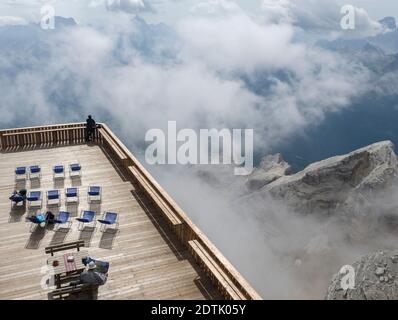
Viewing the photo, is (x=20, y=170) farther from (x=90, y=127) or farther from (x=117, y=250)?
(x=117, y=250)

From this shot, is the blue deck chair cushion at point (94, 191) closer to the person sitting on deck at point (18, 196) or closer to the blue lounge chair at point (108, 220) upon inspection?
the blue lounge chair at point (108, 220)

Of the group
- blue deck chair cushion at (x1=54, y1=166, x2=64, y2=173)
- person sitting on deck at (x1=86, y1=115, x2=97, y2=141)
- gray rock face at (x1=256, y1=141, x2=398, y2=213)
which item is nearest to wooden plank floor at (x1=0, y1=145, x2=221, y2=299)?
blue deck chair cushion at (x1=54, y1=166, x2=64, y2=173)

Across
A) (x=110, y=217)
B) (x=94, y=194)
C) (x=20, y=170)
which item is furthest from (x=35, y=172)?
(x=110, y=217)

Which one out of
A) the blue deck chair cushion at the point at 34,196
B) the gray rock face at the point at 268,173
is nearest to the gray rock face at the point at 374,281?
the blue deck chair cushion at the point at 34,196

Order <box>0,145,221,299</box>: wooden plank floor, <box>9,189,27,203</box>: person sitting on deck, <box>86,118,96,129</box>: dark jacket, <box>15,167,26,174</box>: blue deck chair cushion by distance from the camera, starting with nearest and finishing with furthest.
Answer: <box>0,145,221,299</box>: wooden plank floor
<box>9,189,27,203</box>: person sitting on deck
<box>15,167,26,174</box>: blue deck chair cushion
<box>86,118,96,129</box>: dark jacket

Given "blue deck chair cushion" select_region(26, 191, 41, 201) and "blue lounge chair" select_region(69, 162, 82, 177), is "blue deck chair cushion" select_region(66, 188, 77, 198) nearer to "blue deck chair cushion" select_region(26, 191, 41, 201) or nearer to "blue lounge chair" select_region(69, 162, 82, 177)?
"blue deck chair cushion" select_region(26, 191, 41, 201)

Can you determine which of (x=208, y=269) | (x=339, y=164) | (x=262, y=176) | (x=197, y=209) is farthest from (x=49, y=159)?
(x=197, y=209)
